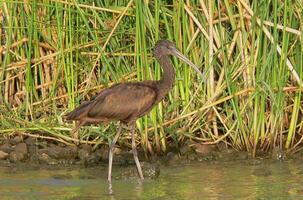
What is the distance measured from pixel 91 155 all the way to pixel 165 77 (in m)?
1.08

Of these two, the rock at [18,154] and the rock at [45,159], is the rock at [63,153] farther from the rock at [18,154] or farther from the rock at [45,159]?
the rock at [18,154]

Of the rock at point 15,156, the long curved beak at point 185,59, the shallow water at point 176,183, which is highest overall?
the long curved beak at point 185,59

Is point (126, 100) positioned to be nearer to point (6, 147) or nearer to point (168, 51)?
point (168, 51)

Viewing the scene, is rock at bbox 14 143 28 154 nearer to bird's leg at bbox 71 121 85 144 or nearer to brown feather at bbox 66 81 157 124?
bird's leg at bbox 71 121 85 144

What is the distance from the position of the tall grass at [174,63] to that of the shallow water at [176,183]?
0.34m

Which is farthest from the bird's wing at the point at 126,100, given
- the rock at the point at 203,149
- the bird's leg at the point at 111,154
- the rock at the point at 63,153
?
the rock at the point at 203,149

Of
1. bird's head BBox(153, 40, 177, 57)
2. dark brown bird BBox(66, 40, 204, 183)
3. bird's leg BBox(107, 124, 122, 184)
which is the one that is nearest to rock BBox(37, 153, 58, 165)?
dark brown bird BBox(66, 40, 204, 183)

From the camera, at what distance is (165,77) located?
27.1 feet

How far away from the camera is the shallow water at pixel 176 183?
23.7 ft

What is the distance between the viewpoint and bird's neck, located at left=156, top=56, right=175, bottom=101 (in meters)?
8.20

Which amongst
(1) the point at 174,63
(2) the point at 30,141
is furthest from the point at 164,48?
(2) the point at 30,141

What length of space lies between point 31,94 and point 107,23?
1.01 meters

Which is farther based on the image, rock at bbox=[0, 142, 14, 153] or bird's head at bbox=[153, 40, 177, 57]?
rock at bbox=[0, 142, 14, 153]

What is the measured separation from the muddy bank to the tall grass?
8 centimetres
